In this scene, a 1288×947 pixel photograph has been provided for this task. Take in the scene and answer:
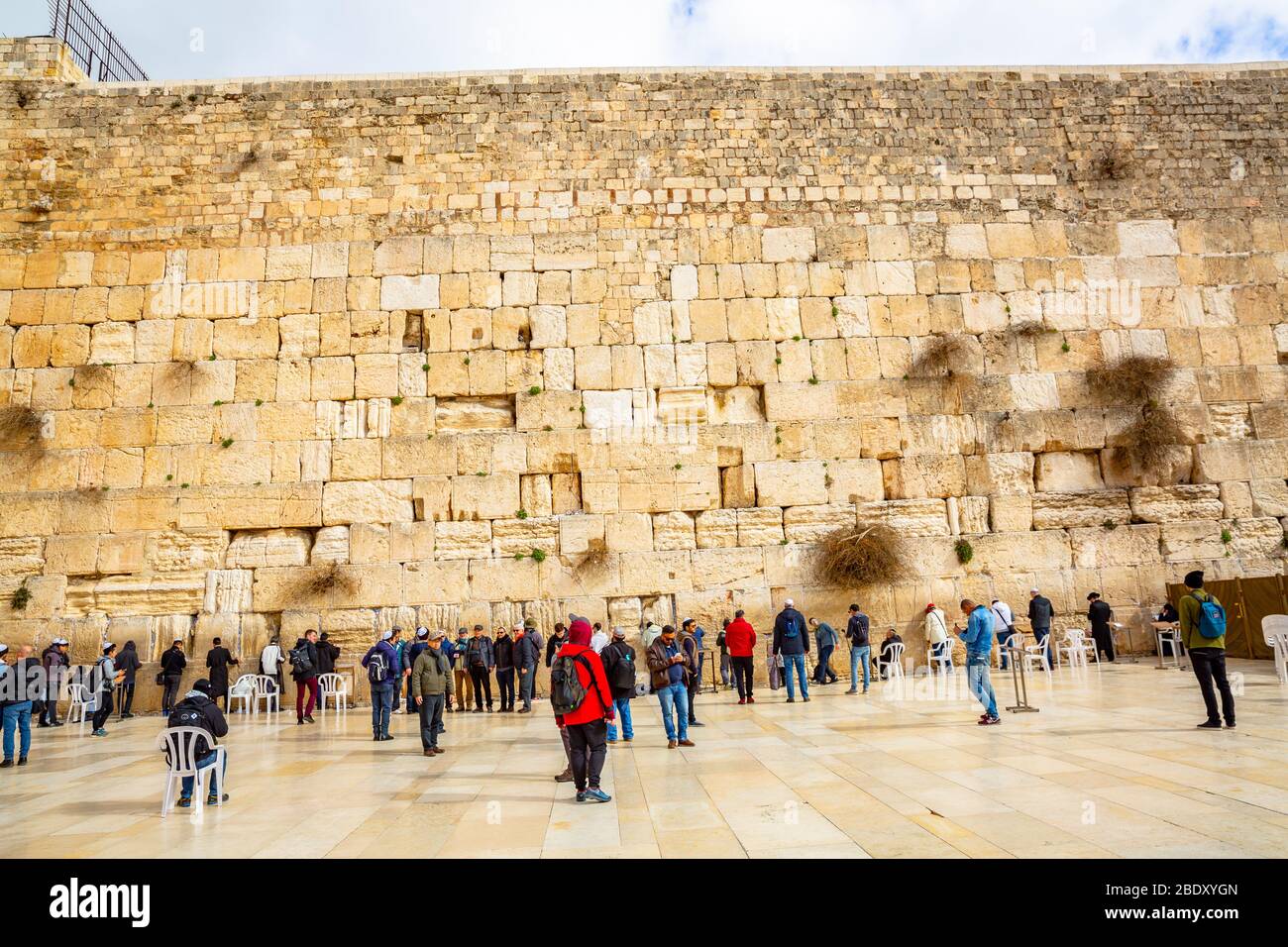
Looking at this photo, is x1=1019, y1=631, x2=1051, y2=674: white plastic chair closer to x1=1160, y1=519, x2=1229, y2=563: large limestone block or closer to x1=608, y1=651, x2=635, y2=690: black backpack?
x1=1160, y1=519, x2=1229, y2=563: large limestone block

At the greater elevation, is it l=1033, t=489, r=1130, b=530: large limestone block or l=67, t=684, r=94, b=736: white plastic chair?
l=1033, t=489, r=1130, b=530: large limestone block

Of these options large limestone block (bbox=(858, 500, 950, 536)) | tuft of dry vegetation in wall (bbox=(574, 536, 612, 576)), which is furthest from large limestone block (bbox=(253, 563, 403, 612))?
large limestone block (bbox=(858, 500, 950, 536))

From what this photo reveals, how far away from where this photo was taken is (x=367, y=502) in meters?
11.4

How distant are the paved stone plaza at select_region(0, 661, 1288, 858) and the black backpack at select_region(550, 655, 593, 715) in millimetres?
581

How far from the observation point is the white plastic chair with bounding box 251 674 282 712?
10180 mm

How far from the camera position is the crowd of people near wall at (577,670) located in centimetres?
521

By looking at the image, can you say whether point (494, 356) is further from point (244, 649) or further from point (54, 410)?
point (54, 410)

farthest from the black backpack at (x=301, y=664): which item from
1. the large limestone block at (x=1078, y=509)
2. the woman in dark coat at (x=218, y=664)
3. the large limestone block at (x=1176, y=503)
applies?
the large limestone block at (x=1176, y=503)

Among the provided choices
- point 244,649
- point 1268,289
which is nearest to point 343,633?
point 244,649

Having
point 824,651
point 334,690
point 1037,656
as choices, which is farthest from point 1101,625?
point 334,690

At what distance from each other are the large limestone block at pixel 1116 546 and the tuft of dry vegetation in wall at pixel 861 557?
258 centimetres

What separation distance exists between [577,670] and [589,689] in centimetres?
15

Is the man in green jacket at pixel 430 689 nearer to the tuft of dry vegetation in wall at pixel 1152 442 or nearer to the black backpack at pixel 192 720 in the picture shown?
the black backpack at pixel 192 720
